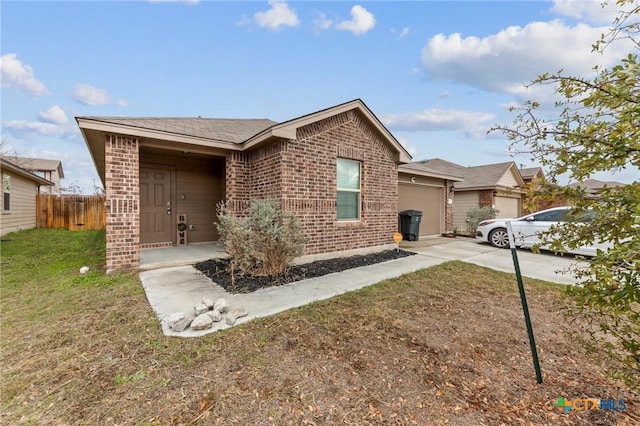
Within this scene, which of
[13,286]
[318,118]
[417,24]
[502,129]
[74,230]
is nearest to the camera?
[502,129]

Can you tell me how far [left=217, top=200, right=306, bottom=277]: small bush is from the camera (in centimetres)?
503

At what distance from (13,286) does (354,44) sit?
35.9ft

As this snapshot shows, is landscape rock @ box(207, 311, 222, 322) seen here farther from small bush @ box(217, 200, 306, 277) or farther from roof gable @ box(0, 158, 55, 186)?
roof gable @ box(0, 158, 55, 186)

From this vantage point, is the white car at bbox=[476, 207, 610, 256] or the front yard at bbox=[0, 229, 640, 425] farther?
the white car at bbox=[476, 207, 610, 256]

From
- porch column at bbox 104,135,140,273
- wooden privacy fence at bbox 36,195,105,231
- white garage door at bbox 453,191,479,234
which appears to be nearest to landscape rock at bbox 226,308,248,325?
porch column at bbox 104,135,140,273

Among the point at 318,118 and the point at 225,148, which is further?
the point at 225,148

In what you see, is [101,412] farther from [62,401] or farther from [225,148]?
[225,148]

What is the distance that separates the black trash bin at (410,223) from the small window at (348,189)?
3.34 metres

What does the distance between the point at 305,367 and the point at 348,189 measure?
5.17 meters

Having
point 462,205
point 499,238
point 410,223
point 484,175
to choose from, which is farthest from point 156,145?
point 484,175

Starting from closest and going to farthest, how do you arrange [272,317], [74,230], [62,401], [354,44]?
1. [62,401]
2. [272,317]
3. [354,44]
4. [74,230]

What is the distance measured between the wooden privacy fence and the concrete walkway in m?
13.6

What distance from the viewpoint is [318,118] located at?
6305mm

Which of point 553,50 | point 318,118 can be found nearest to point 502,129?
point 553,50
